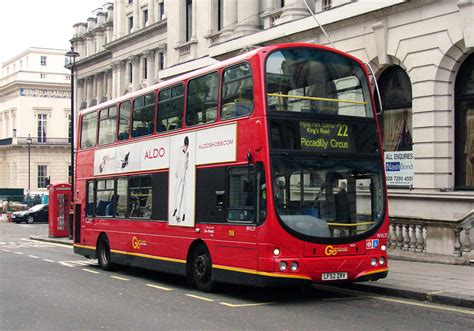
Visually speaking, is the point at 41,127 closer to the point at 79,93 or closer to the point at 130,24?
the point at 79,93

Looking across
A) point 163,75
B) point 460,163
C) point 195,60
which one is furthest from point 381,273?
point 163,75

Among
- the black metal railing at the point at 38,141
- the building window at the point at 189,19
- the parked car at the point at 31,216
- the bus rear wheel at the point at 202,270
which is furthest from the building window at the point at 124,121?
the black metal railing at the point at 38,141

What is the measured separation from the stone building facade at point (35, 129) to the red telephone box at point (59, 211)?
58.2m

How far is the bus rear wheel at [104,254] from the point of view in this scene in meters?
17.8

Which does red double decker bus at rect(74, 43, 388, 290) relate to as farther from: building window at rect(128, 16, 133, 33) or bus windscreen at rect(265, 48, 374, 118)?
building window at rect(128, 16, 133, 33)

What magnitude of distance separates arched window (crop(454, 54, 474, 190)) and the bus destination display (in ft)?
26.1

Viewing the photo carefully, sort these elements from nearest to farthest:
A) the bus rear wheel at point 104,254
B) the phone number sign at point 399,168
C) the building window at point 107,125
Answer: the building window at point 107,125
the bus rear wheel at point 104,254
the phone number sign at point 399,168

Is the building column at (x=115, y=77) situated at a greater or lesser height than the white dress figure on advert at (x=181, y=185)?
greater

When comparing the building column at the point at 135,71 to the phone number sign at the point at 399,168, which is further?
the building column at the point at 135,71

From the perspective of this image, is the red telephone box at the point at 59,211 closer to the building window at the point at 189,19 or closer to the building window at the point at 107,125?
the building window at the point at 189,19

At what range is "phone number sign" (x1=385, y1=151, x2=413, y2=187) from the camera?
65.6ft

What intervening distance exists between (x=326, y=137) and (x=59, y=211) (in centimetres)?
2540

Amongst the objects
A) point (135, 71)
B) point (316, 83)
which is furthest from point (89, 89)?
point (316, 83)

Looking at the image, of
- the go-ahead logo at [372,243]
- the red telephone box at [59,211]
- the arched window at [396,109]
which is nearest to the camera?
the go-ahead logo at [372,243]
